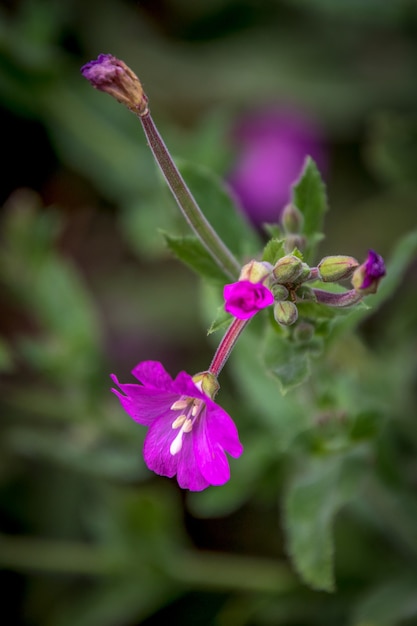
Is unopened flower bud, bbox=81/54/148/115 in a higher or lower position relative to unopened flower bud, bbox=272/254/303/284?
higher

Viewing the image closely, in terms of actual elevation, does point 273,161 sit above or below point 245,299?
above

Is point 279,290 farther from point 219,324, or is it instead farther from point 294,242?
point 294,242

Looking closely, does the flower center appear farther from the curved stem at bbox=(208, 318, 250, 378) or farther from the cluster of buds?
the cluster of buds

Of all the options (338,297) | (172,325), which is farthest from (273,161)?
(338,297)

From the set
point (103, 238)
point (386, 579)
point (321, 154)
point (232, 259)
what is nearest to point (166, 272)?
point (103, 238)

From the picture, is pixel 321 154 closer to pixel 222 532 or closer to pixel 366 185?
pixel 366 185

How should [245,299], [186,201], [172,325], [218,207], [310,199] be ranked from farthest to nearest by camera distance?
[172,325], [218,207], [310,199], [186,201], [245,299]

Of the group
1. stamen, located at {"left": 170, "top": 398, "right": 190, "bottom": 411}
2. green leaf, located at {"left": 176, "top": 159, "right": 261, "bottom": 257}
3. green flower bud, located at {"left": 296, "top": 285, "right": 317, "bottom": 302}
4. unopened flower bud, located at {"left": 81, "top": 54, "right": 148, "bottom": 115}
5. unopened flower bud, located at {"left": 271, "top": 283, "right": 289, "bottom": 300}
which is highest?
unopened flower bud, located at {"left": 81, "top": 54, "right": 148, "bottom": 115}

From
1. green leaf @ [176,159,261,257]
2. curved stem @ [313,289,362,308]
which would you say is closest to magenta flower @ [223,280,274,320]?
curved stem @ [313,289,362,308]
